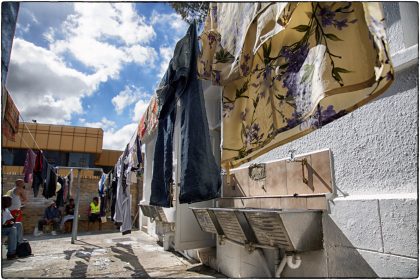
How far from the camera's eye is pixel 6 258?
5.94m

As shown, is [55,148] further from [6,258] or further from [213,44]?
[213,44]

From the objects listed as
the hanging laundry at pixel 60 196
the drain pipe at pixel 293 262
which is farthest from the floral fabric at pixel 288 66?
the hanging laundry at pixel 60 196

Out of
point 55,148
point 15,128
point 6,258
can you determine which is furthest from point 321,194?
point 55,148

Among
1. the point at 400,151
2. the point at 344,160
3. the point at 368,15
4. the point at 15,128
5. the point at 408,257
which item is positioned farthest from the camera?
the point at 15,128

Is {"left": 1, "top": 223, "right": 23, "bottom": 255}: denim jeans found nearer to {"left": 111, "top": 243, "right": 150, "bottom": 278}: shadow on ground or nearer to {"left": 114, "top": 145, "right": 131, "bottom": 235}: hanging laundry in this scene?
{"left": 111, "top": 243, "right": 150, "bottom": 278}: shadow on ground

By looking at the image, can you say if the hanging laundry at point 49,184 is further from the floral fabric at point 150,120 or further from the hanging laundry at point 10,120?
the hanging laundry at point 10,120

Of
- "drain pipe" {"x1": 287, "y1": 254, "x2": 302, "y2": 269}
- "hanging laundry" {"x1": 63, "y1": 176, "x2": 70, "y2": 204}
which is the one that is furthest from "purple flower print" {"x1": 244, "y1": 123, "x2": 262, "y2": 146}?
"hanging laundry" {"x1": 63, "y1": 176, "x2": 70, "y2": 204}

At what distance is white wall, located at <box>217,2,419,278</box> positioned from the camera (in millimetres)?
1975

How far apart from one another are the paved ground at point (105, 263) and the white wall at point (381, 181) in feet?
7.81

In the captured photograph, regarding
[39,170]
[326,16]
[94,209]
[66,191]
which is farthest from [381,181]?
[94,209]

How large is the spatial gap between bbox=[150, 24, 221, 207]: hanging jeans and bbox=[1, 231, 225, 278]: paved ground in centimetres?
230

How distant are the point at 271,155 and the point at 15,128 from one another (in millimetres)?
3601

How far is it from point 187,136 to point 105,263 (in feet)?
15.0

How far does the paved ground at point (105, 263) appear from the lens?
14.9ft
